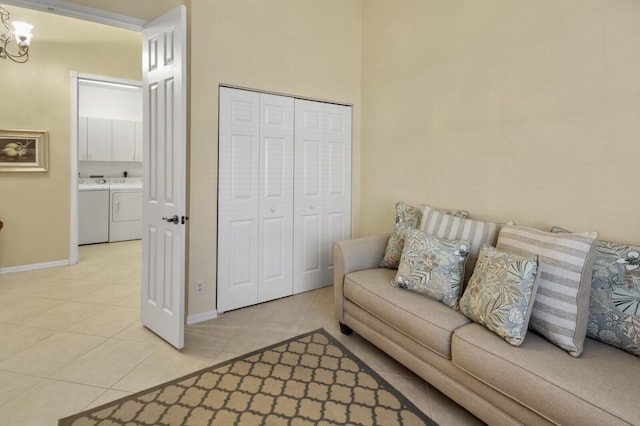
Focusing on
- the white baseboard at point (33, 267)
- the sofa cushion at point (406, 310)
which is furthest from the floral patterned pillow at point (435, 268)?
the white baseboard at point (33, 267)

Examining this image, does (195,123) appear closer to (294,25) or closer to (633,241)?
(294,25)

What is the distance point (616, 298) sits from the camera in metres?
1.60

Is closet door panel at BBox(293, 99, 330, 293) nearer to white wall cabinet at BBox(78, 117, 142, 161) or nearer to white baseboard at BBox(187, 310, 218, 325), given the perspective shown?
white baseboard at BBox(187, 310, 218, 325)

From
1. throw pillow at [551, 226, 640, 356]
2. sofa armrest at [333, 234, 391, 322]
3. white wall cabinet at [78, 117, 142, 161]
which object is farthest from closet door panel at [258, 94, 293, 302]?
white wall cabinet at [78, 117, 142, 161]

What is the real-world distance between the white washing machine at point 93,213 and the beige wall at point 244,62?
12.3 feet

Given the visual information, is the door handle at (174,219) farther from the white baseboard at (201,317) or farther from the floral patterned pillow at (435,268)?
the floral patterned pillow at (435,268)

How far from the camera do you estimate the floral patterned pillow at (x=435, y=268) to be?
81.1 inches

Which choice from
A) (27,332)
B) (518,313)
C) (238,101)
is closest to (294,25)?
(238,101)

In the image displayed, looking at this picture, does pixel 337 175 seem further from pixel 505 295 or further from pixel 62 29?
pixel 62 29

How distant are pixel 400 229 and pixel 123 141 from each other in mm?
5626

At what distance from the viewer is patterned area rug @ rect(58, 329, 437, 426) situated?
1734 mm

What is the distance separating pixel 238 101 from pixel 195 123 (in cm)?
44

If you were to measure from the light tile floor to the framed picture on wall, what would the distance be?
131 cm

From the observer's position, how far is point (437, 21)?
9.36 feet
